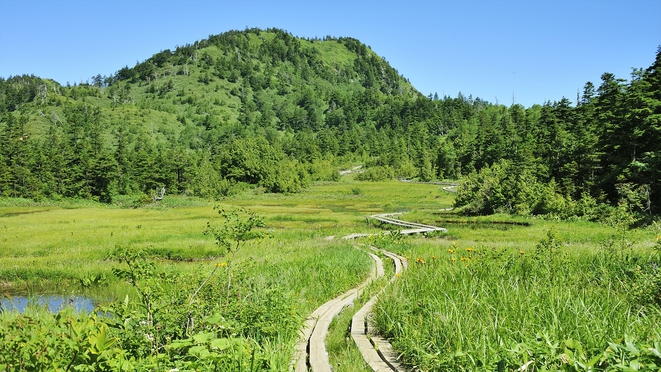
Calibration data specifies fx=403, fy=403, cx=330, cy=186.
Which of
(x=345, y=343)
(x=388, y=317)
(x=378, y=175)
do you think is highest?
(x=378, y=175)

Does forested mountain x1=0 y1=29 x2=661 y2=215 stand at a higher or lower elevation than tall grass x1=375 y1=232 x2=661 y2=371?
higher

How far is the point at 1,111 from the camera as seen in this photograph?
179375 millimetres

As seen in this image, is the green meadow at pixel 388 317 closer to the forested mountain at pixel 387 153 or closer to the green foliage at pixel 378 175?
the forested mountain at pixel 387 153

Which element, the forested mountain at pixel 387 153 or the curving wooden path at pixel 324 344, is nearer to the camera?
the curving wooden path at pixel 324 344

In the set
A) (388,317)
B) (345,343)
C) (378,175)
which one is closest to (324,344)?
(345,343)

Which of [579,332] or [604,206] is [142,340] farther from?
[604,206]

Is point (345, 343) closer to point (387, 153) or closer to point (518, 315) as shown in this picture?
point (518, 315)

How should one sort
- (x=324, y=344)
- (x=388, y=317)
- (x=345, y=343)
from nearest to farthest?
1. (x=324, y=344)
2. (x=388, y=317)
3. (x=345, y=343)

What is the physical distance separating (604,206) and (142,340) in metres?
41.3

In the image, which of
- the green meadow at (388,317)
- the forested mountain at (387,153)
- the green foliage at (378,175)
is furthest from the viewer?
the green foliage at (378,175)

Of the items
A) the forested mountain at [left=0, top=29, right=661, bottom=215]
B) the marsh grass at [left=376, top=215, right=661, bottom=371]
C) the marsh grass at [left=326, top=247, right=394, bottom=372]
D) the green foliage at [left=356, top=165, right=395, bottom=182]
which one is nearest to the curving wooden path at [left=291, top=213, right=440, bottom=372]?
the marsh grass at [left=326, top=247, right=394, bottom=372]

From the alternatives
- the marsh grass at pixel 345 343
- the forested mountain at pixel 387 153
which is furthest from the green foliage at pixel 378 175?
the marsh grass at pixel 345 343

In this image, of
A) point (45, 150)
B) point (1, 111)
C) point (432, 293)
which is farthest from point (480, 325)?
point (1, 111)

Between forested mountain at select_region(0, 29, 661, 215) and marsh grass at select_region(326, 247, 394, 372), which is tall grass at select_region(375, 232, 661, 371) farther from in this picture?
forested mountain at select_region(0, 29, 661, 215)
